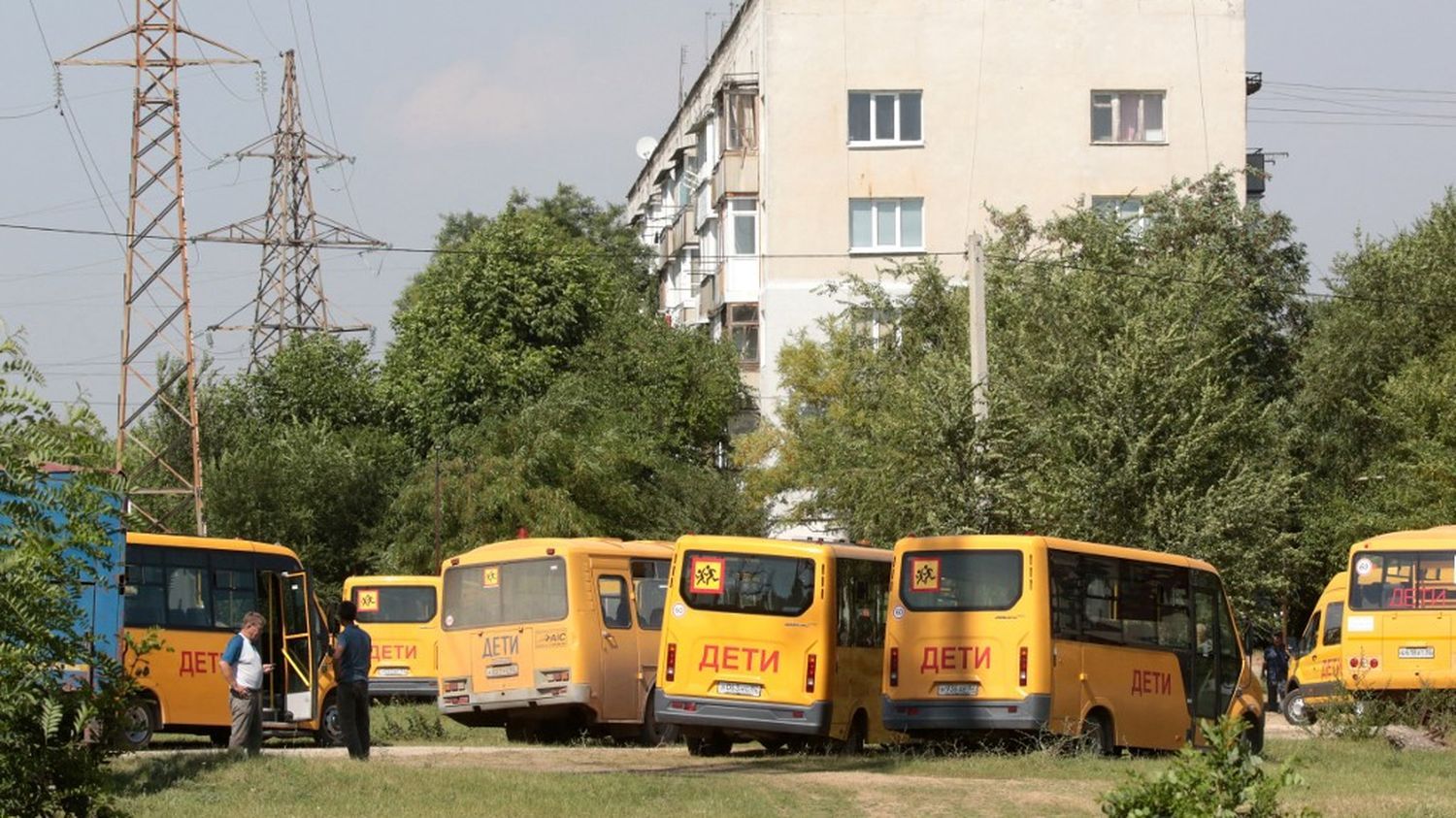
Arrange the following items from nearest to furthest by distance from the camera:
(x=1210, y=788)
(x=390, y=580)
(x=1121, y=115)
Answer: (x=1210, y=788), (x=390, y=580), (x=1121, y=115)

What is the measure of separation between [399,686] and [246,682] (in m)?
19.5

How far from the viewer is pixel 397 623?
40.2m

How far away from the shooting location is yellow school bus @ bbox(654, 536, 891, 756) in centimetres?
2300

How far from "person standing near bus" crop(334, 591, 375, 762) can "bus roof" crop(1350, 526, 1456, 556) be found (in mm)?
15356

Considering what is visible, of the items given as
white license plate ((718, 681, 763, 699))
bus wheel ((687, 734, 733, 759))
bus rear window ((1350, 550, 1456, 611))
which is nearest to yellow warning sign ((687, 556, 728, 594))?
white license plate ((718, 681, 763, 699))

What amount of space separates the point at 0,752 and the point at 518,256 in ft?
155

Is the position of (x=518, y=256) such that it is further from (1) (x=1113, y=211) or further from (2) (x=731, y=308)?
(1) (x=1113, y=211)

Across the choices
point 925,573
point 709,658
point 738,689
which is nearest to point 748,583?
point 709,658

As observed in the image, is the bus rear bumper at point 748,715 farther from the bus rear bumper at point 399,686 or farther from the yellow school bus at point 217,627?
the bus rear bumper at point 399,686

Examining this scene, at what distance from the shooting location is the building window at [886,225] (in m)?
58.1

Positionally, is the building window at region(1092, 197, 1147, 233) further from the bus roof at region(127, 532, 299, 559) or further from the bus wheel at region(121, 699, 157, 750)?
the bus wheel at region(121, 699, 157, 750)

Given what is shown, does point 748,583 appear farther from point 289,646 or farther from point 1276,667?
point 1276,667

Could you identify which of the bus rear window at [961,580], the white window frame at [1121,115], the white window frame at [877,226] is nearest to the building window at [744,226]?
the white window frame at [877,226]

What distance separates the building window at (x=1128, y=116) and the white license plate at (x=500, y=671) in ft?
116
